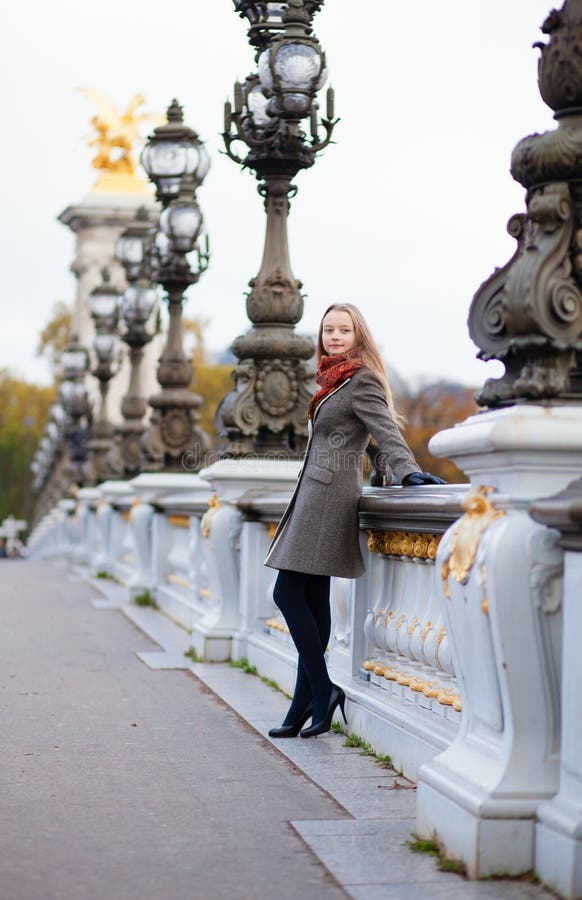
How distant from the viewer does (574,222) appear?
5.58 m

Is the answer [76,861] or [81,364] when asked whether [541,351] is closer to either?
[76,861]

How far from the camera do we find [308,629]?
830cm

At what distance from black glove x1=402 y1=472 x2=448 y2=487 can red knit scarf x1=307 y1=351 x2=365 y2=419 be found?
71cm

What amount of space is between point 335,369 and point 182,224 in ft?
28.3

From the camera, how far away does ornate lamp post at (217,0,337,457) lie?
38.2 feet

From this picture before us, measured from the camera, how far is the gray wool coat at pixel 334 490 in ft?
26.6

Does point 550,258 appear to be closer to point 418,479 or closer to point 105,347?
point 418,479

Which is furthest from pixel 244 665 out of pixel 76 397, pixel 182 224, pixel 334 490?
pixel 76 397

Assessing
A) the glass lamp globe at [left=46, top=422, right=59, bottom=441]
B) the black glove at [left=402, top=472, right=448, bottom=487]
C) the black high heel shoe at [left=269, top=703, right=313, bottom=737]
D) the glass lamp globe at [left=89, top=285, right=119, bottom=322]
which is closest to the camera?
the black glove at [left=402, top=472, right=448, bottom=487]

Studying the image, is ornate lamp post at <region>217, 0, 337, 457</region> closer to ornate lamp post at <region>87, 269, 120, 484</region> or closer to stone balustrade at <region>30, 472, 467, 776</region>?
stone balustrade at <region>30, 472, 467, 776</region>

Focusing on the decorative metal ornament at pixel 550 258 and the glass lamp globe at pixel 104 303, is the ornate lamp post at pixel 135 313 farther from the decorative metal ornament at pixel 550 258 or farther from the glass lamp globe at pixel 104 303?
the decorative metal ornament at pixel 550 258

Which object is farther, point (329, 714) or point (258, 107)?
point (258, 107)

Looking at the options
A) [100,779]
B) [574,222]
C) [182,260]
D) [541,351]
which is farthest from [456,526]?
[182,260]

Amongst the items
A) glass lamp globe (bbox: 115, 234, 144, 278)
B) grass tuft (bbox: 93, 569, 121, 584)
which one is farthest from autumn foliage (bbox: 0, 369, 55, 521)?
glass lamp globe (bbox: 115, 234, 144, 278)
